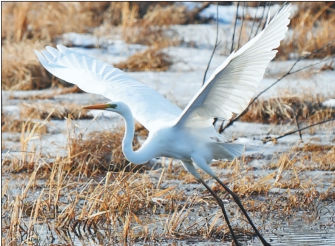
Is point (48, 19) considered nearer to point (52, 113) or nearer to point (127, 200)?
point (52, 113)

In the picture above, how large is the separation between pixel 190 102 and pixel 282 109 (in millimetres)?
4510

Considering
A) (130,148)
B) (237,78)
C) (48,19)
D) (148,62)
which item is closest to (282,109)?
(148,62)

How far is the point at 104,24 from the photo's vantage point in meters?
14.1

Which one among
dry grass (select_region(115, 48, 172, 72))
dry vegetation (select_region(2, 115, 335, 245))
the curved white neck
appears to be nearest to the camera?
the curved white neck

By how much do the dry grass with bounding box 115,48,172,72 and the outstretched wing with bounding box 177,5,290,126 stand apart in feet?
21.5

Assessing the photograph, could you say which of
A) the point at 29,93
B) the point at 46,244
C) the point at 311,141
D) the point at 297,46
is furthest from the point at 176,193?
A: the point at 297,46

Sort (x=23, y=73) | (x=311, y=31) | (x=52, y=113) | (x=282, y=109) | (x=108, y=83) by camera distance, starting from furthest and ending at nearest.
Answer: (x=311, y=31) → (x=23, y=73) → (x=52, y=113) → (x=282, y=109) → (x=108, y=83)

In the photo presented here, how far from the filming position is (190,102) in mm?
4875

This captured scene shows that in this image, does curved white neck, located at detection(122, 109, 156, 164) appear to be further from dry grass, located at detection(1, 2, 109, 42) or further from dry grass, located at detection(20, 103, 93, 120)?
dry grass, located at detection(1, 2, 109, 42)

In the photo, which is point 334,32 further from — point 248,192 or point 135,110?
point 135,110

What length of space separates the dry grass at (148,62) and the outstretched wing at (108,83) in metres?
5.61

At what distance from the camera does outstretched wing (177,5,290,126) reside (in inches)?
173

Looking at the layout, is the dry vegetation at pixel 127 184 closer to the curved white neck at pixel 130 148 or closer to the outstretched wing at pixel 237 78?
the curved white neck at pixel 130 148

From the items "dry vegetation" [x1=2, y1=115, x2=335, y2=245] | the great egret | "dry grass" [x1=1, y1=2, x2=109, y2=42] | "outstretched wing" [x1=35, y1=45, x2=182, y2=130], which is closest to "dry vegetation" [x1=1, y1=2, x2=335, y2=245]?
"dry vegetation" [x1=2, y1=115, x2=335, y2=245]
